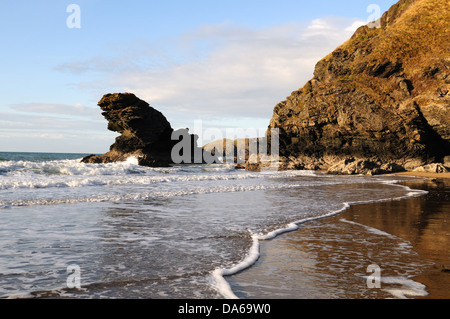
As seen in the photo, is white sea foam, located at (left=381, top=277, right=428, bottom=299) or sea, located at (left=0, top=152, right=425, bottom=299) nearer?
white sea foam, located at (left=381, top=277, right=428, bottom=299)

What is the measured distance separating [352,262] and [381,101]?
44.6 meters

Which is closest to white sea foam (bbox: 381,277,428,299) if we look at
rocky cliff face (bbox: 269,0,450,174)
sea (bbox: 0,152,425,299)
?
sea (bbox: 0,152,425,299)

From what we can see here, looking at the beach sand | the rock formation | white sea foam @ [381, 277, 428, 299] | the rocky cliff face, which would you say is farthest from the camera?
the rock formation

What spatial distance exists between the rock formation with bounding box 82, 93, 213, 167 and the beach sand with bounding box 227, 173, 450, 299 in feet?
159

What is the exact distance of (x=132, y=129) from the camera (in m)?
55.2

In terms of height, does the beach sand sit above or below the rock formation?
below

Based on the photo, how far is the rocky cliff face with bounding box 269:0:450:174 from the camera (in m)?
42.3

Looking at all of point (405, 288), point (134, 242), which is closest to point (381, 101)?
point (134, 242)

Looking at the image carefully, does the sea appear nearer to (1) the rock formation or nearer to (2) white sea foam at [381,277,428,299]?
(2) white sea foam at [381,277,428,299]

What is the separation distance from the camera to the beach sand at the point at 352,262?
14.6ft

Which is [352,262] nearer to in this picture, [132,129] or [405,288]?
[405,288]

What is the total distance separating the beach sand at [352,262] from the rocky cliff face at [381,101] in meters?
36.5
